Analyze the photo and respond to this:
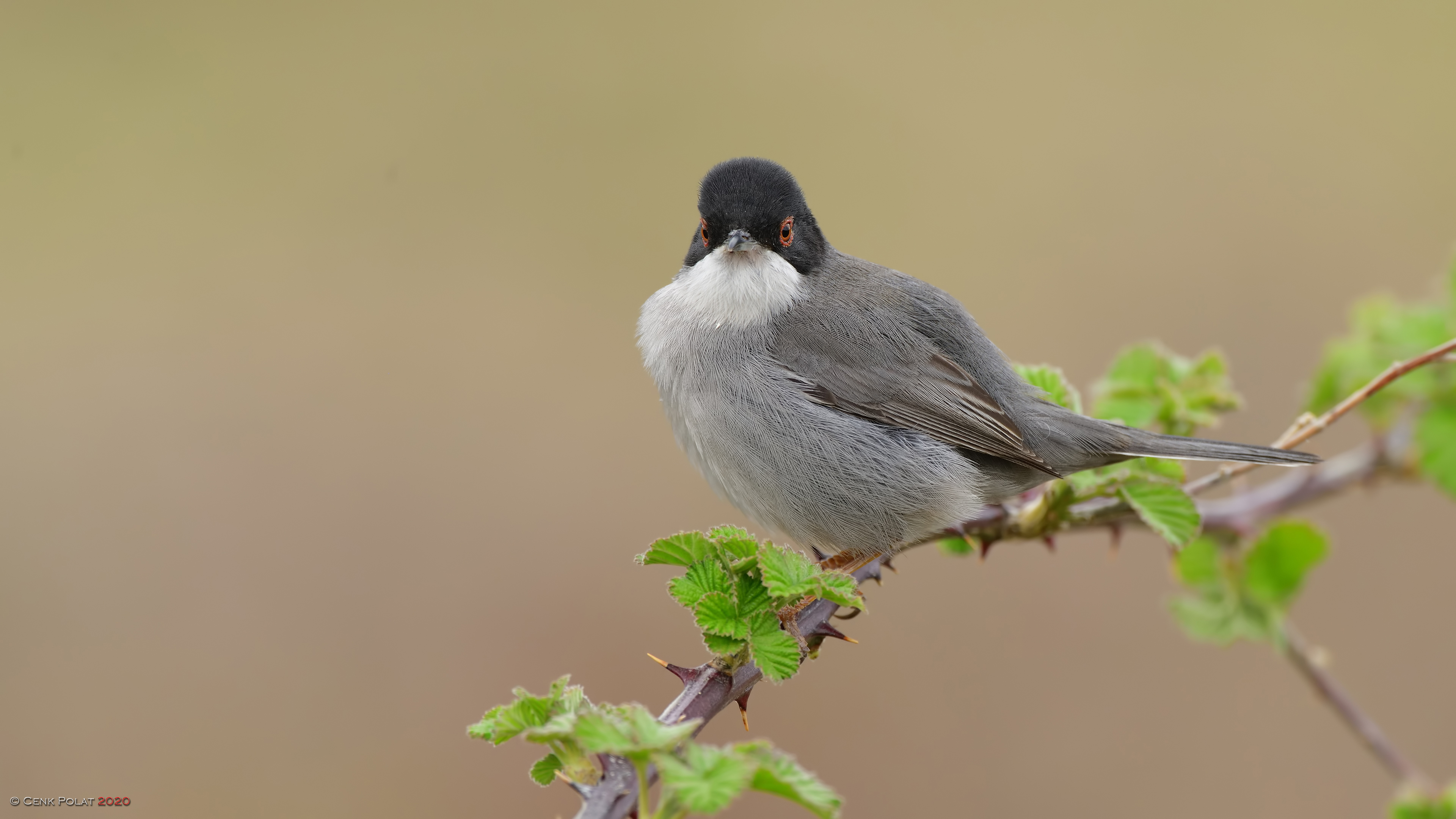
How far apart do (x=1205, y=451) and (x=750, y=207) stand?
1.63 meters

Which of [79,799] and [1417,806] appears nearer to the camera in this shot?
[1417,806]

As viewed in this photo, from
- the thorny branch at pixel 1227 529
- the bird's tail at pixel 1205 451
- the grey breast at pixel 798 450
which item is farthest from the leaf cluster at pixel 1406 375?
the grey breast at pixel 798 450

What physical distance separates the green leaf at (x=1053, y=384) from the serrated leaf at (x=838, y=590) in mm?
1695

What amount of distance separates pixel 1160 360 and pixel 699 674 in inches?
75.3

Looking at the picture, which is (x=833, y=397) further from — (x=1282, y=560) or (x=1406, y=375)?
(x=1406, y=375)

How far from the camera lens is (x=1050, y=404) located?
138 inches

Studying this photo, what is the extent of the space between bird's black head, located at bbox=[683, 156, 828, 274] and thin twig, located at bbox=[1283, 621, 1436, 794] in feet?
6.48

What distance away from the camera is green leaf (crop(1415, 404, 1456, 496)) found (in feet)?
9.29

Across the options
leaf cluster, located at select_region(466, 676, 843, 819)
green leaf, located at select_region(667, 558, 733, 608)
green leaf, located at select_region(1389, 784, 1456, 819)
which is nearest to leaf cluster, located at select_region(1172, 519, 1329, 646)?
green leaf, located at select_region(1389, 784, 1456, 819)

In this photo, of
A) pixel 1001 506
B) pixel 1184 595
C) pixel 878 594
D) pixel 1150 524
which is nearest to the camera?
pixel 1150 524

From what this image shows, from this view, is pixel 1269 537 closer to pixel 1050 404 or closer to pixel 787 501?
pixel 1050 404

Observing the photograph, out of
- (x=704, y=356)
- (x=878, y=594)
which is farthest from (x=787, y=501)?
(x=878, y=594)

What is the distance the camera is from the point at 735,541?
6.35 feet

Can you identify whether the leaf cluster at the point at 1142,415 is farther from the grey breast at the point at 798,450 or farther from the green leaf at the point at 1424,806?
the green leaf at the point at 1424,806
